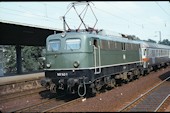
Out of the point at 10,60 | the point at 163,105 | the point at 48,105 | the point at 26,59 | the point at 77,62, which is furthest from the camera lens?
the point at 10,60

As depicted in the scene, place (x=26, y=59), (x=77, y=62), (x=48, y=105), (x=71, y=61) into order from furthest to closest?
1. (x=26, y=59)
2. (x=71, y=61)
3. (x=77, y=62)
4. (x=48, y=105)

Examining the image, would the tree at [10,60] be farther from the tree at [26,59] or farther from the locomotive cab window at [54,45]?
the locomotive cab window at [54,45]

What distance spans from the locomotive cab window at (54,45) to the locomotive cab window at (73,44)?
1.82 feet

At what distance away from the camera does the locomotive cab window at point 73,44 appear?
1330 cm

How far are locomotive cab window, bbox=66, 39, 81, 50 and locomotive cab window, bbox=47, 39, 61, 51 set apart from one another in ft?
1.82

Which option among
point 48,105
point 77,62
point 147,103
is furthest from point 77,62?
point 147,103

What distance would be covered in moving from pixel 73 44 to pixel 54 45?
1157mm

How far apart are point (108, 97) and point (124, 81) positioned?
20.7ft

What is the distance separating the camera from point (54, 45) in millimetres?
13992

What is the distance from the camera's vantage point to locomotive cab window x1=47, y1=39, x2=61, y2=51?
13.9 metres

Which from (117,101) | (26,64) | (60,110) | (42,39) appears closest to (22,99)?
(60,110)

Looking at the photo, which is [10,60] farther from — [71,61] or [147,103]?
[147,103]

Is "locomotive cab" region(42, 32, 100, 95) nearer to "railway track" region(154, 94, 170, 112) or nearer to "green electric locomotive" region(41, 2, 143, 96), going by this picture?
"green electric locomotive" region(41, 2, 143, 96)

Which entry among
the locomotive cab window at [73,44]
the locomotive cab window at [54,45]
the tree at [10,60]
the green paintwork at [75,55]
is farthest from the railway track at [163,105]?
Result: the tree at [10,60]
